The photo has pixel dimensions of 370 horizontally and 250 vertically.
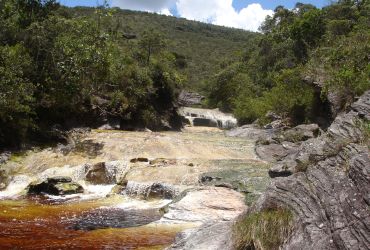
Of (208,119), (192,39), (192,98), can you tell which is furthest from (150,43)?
(192,39)

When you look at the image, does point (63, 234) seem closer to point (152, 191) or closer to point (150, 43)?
point (152, 191)

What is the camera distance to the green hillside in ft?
247

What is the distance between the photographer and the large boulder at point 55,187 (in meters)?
15.8

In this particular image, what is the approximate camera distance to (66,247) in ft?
32.8

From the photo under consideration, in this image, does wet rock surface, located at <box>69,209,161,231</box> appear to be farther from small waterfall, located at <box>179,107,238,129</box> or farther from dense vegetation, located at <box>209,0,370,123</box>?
small waterfall, located at <box>179,107,238,129</box>

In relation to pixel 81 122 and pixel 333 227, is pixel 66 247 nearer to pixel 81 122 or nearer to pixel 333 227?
pixel 333 227

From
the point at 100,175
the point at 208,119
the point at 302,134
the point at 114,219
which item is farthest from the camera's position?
the point at 208,119

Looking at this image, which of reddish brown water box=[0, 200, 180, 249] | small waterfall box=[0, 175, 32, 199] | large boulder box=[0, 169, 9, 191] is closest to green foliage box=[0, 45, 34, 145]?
large boulder box=[0, 169, 9, 191]

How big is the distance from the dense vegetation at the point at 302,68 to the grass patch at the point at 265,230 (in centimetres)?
1217

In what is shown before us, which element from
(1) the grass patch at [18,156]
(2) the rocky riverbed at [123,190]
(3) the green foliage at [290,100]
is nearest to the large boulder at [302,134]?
(2) the rocky riverbed at [123,190]

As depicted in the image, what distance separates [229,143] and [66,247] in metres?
15.7

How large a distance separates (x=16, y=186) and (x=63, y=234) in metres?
6.96

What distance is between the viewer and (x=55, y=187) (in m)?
15.8

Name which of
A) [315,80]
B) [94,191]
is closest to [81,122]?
[94,191]
